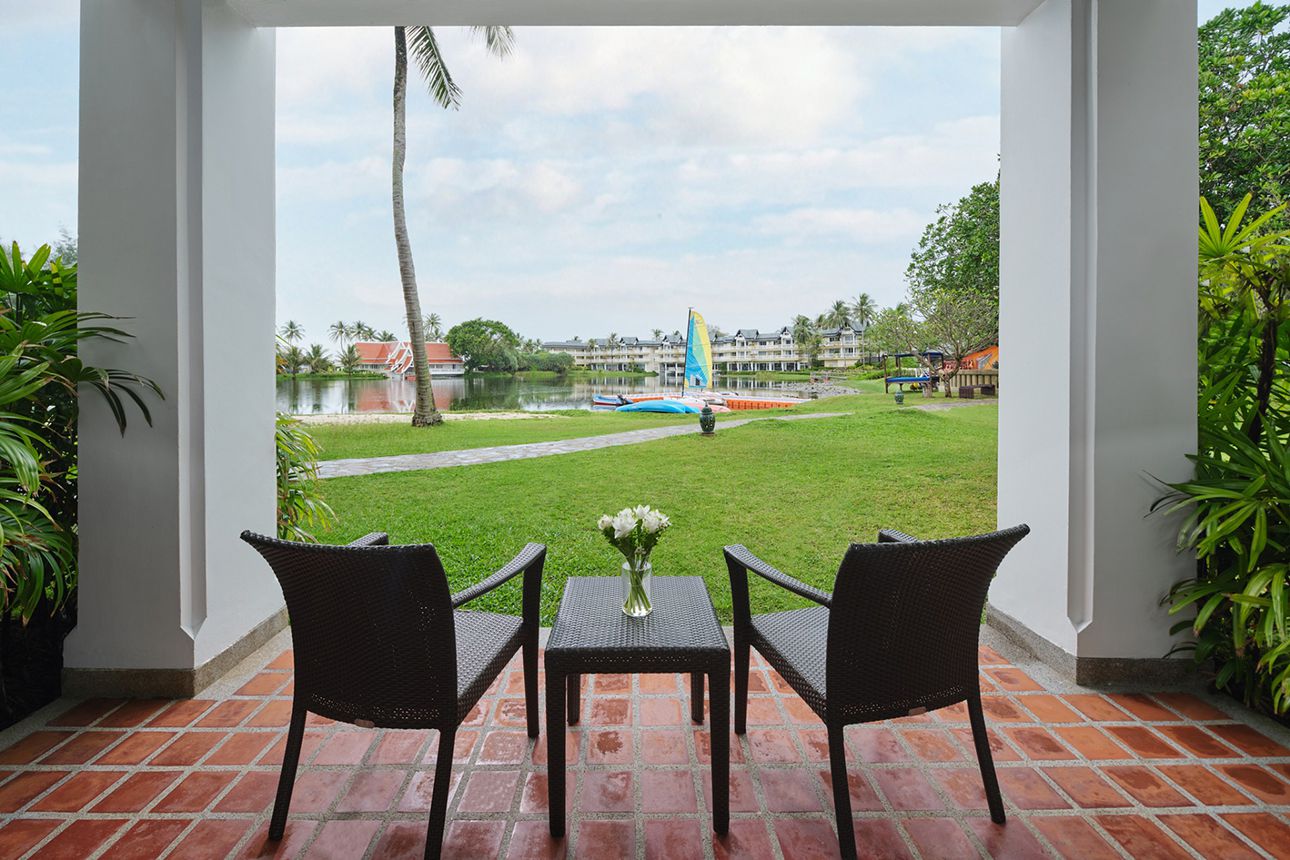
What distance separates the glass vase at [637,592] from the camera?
1978 mm

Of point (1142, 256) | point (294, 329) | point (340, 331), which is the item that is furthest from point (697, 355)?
point (1142, 256)

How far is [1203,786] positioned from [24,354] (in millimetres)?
4057

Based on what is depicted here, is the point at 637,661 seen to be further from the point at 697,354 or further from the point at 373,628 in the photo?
the point at 697,354

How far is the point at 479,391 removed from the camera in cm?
912

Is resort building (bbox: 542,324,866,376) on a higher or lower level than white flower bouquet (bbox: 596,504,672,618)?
higher

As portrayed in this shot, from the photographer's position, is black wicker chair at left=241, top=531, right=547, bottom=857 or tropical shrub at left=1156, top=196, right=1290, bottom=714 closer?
black wicker chair at left=241, top=531, right=547, bottom=857

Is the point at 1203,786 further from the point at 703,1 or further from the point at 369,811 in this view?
the point at 703,1

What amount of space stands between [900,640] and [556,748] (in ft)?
3.00

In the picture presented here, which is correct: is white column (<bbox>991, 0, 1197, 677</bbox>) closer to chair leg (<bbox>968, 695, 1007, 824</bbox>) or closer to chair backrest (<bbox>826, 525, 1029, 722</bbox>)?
chair leg (<bbox>968, 695, 1007, 824</bbox>)

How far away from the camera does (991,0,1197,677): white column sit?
243 centimetres

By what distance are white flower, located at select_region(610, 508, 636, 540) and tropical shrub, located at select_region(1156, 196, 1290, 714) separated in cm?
202

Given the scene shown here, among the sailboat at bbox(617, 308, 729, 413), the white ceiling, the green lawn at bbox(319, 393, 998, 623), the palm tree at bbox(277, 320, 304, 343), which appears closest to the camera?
the white ceiling

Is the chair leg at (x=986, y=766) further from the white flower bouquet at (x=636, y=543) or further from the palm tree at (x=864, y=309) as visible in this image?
the palm tree at (x=864, y=309)

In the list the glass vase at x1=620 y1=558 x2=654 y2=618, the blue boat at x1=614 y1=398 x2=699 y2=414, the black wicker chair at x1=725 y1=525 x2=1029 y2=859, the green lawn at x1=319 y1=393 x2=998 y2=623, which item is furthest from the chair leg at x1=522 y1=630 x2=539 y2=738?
the blue boat at x1=614 y1=398 x2=699 y2=414
